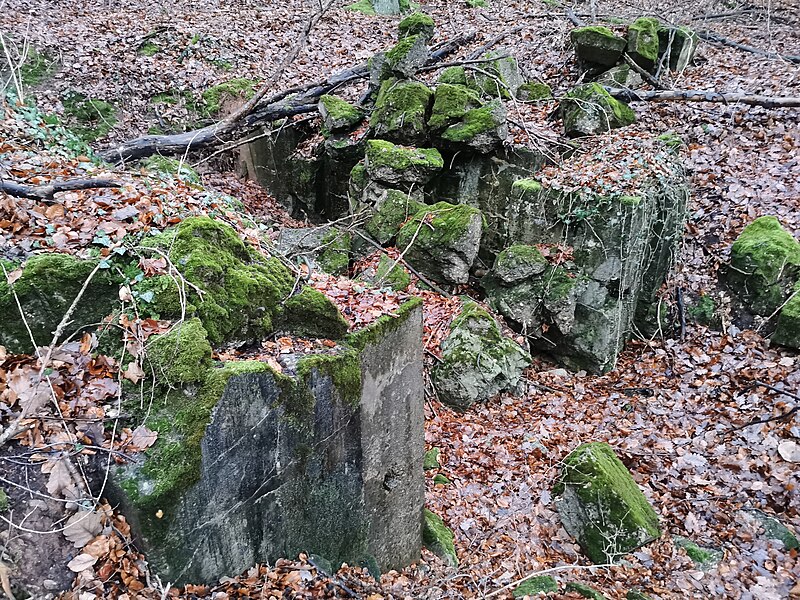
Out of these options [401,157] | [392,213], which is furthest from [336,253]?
[401,157]

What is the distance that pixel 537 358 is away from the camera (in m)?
8.45

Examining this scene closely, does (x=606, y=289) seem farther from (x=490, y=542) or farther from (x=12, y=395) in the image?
(x=12, y=395)

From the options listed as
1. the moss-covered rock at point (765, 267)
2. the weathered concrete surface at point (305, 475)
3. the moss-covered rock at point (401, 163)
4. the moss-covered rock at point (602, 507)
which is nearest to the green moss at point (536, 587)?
the moss-covered rock at point (602, 507)

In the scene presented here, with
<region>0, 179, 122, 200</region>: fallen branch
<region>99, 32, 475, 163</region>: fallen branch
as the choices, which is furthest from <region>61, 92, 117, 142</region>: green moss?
<region>0, 179, 122, 200</region>: fallen branch

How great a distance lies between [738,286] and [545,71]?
6.26m

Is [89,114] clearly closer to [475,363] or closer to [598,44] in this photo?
[475,363]

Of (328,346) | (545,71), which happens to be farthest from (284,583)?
(545,71)

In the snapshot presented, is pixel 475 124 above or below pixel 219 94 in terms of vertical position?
below

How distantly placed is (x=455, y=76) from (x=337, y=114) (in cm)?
247

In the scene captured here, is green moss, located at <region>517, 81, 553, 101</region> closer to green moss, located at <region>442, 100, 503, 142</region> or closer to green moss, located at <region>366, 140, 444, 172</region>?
green moss, located at <region>442, 100, 503, 142</region>

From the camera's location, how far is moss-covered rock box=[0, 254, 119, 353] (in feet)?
9.42

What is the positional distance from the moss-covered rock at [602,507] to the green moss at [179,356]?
4.22 meters

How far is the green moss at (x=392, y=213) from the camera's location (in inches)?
335

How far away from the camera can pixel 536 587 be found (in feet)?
14.7
